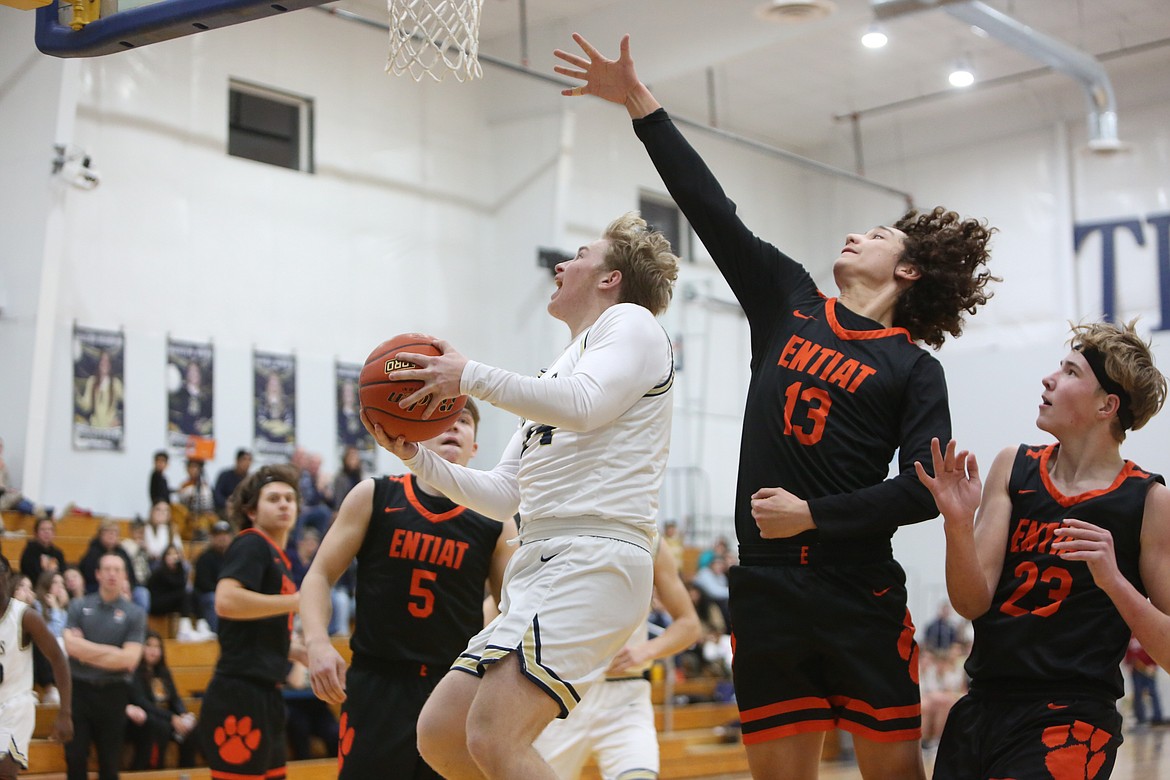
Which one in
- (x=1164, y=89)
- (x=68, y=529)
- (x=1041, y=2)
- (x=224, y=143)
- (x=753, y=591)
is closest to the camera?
(x=753, y=591)

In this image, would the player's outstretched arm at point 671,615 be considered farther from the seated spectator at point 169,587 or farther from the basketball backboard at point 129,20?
the seated spectator at point 169,587

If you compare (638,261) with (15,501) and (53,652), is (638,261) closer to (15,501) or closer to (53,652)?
(53,652)

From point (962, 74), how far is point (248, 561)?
51.8 ft

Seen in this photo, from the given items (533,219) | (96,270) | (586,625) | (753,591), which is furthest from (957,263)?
(533,219)

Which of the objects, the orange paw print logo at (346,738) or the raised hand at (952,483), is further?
the orange paw print logo at (346,738)

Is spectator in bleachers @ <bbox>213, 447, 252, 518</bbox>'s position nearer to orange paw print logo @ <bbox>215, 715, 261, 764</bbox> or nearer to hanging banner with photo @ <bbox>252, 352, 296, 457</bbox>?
hanging banner with photo @ <bbox>252, 352, 296, 457</bbox>

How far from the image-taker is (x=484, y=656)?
3279 mm

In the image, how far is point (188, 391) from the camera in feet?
48.7

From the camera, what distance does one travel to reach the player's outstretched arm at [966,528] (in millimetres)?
3455

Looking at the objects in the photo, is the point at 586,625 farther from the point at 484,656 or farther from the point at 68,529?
the point at 68,529

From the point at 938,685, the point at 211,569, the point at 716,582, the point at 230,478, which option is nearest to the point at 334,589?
the point at 211,569

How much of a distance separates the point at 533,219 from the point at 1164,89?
10185 millimetres

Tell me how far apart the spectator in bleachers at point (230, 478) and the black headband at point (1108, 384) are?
37.8ft

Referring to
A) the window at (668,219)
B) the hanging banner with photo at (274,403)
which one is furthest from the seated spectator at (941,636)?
the hanging banner with photo at (274,403)
